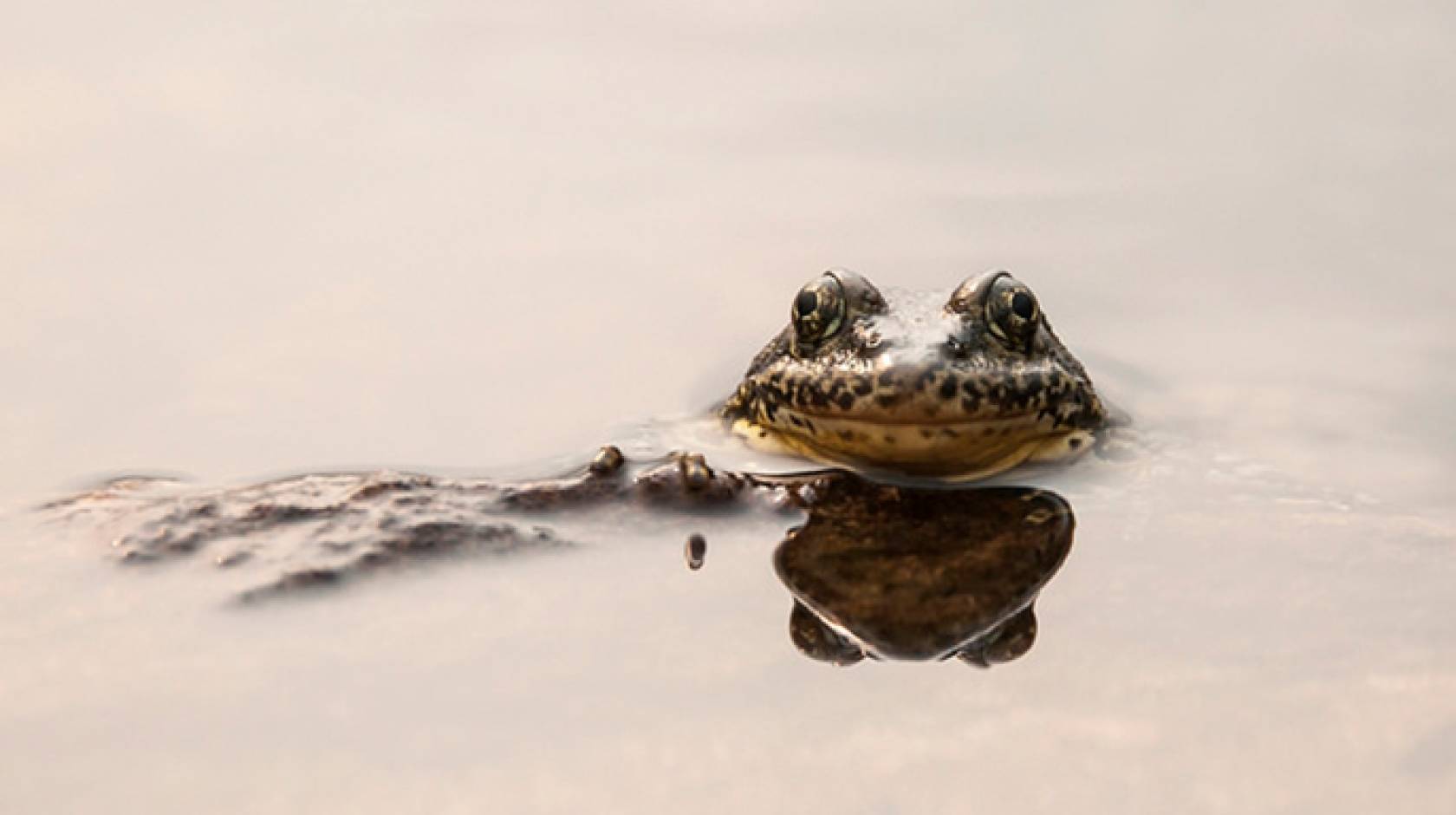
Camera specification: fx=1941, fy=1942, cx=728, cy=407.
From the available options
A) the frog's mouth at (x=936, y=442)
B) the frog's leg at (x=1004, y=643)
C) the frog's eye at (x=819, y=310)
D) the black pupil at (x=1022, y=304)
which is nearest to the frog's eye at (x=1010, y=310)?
the black pupil at (x=1022, y=304)

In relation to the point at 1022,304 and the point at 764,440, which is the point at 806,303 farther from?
the point at 1022,304

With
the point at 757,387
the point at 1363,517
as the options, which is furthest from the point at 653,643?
the point at 1363,517

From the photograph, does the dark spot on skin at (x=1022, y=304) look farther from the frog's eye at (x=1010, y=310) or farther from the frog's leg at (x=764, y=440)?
the frog's leg at (x=764, y=440)

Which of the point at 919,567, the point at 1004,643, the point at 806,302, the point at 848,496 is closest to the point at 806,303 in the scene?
the point at 806,302

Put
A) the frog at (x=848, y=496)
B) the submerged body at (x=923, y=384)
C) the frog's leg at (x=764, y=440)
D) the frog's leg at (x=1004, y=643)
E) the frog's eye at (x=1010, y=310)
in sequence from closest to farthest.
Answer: the frog's leg at (x=1004, y=643) < the frog at (x=848, y=496) < the submerged body at (x=923, y=384) < the frog's eye at (x=1010, y=310) < the frog's leg at (x=764, y=440)

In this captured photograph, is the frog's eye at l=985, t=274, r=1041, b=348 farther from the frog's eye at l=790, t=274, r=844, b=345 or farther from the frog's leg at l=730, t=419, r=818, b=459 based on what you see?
the frog's leg at l=730, t=419, r=818, b=459

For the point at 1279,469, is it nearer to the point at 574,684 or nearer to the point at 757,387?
the point at 757,387
